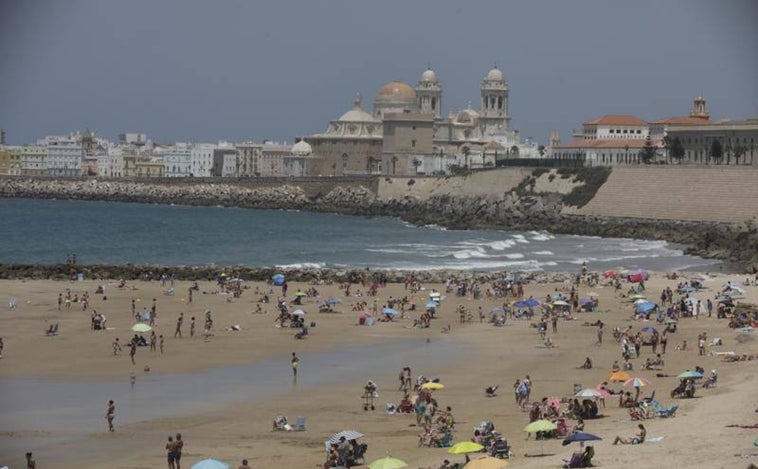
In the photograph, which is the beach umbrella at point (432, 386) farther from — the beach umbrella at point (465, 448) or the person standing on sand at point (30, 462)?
the person standing on sand at point (30, 462)

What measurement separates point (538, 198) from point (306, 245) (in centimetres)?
3588

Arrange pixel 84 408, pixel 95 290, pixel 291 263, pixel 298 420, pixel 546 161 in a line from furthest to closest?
pixel 546 161
pixel 291 263
pixel 95 290
pixel 84 408
pixel 298 420

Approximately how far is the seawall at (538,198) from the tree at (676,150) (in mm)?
5327

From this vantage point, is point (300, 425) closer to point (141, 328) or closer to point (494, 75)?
point (141, 328)

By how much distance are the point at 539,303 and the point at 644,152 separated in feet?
235

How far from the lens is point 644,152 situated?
11025cm

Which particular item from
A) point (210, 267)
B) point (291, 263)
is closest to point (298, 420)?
point (210, 267)

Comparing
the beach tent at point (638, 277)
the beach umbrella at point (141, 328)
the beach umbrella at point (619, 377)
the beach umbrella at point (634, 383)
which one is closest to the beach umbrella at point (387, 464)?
the beach umbrella at point (634, 383)

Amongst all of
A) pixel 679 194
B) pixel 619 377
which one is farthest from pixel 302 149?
pixel 619 377

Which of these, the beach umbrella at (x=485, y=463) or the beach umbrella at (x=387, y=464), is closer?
the beach umbrella at (x=485, y=463)

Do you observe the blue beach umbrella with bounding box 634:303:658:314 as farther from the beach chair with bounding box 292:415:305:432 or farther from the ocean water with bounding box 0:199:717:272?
the ocean water with bounding box 0:199:717:272

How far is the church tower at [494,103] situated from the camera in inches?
5871

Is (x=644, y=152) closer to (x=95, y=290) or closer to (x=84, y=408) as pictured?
(x=95, y=290)

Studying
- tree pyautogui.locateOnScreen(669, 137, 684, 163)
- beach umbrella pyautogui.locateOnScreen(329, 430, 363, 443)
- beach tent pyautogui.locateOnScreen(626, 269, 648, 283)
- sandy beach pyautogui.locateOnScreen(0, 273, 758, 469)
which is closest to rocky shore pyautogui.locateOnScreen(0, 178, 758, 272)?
beach tent pyautogui.locateOnScreen(626, 269, 648, 283)
